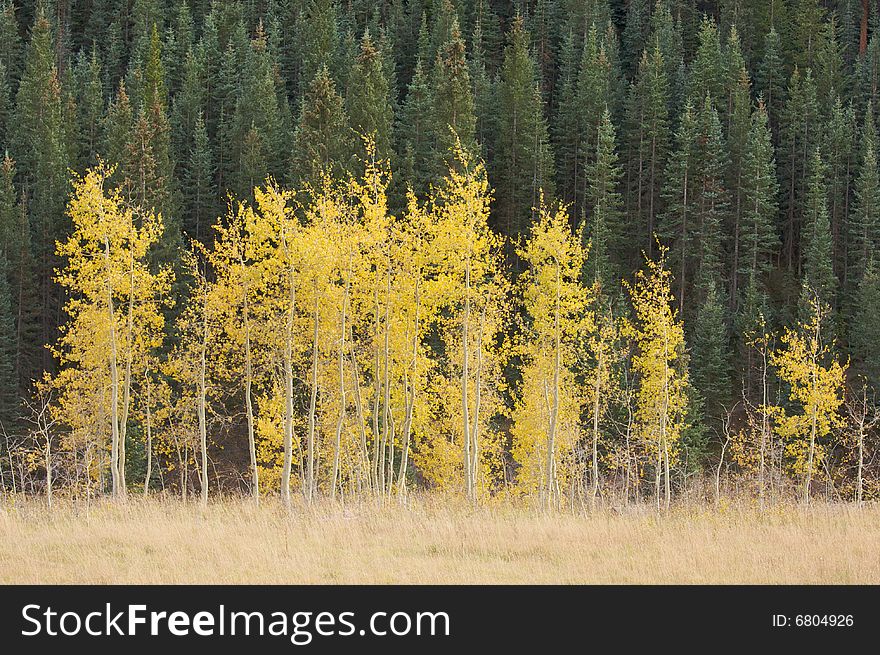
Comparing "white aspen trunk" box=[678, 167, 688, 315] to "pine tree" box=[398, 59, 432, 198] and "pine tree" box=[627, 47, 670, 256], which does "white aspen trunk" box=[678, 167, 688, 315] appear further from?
"pine tree" box=[398, 59, 432, 198]

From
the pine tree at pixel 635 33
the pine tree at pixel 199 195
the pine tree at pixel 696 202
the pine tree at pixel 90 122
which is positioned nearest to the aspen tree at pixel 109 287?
the pine tree at pixel 199 195

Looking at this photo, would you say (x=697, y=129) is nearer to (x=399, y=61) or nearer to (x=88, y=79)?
(x=399, y=61)

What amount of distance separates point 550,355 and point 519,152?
35841mm

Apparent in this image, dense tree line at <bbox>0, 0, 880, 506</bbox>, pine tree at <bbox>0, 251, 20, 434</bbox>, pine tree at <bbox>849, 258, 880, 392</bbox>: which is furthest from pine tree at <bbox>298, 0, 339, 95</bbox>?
pine tree at <bbox>849, 258, 880, 392</bbox>

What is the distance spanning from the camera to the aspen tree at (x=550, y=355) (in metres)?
34.7

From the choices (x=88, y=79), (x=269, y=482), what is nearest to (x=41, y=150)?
(x=88, y=79)

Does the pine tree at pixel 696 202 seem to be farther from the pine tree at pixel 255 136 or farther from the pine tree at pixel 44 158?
the pine tree at pixel 44 158

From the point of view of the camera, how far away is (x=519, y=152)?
71.9 m

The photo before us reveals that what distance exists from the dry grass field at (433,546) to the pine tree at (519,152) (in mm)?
47690

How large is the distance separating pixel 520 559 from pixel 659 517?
4.87 m

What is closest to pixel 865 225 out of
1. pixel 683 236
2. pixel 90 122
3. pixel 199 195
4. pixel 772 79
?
pixel 683 236

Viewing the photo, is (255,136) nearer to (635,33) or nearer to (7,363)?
(7,363)

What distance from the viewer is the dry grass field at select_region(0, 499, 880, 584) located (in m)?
15.6

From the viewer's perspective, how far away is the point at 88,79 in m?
85.2
